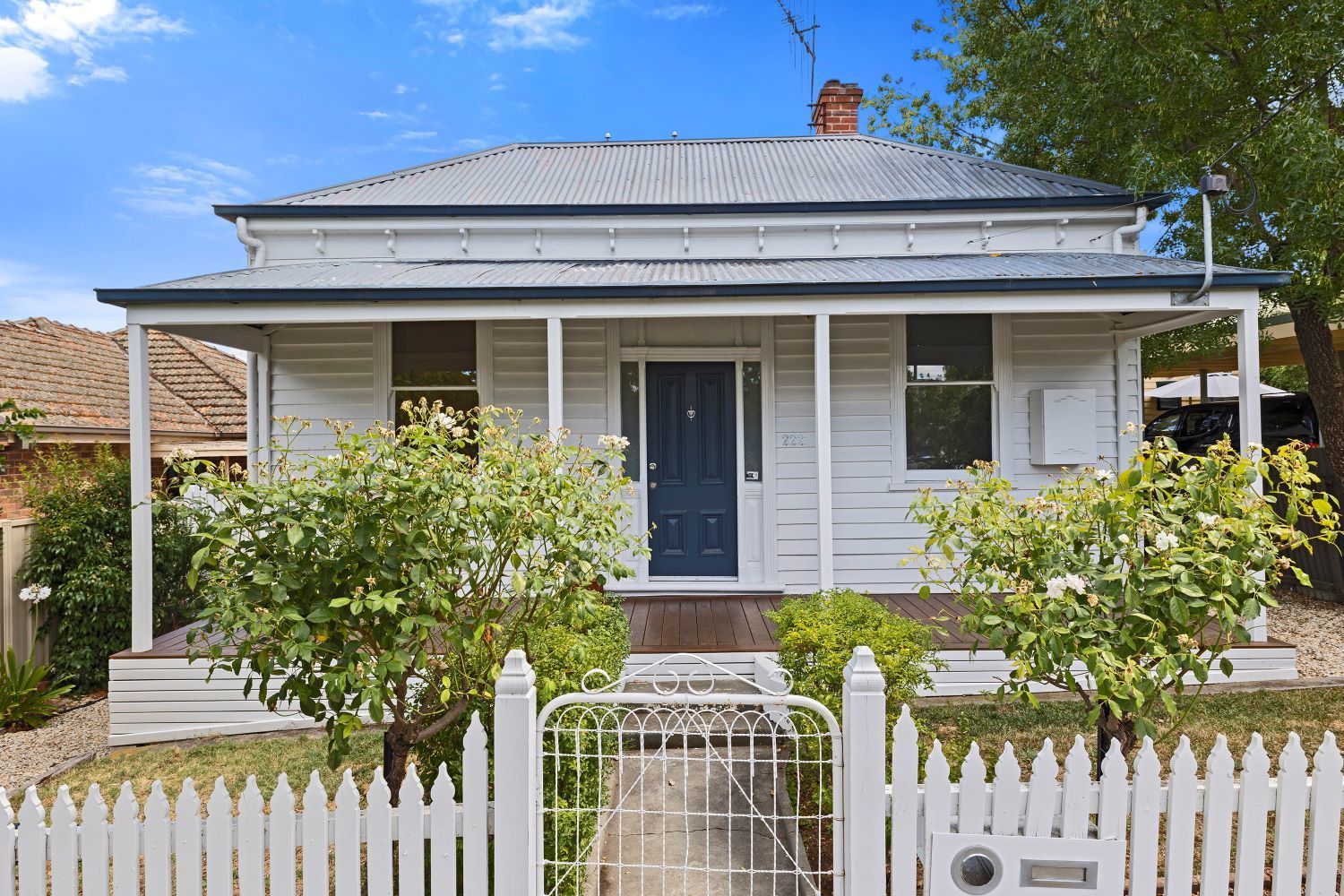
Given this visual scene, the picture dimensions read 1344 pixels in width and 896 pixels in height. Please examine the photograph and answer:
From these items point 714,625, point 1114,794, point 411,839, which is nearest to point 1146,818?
point 1114,794

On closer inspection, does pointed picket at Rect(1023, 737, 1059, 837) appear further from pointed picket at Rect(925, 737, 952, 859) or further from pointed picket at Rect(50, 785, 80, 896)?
pointed picket at Rect(50, 785, 80, 896)

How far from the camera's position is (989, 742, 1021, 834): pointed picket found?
8.01ft

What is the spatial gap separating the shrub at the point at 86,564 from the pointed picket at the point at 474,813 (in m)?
5.59

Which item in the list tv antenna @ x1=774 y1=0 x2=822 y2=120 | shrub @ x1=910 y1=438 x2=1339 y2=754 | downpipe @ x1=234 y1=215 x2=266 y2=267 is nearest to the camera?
shrub @ x1=910 y1=438 x2=1339 y2=754

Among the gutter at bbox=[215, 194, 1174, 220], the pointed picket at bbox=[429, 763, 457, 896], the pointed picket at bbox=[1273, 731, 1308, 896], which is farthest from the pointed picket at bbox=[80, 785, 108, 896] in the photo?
the gutter at bbox=[215, 194, 1174, 220]

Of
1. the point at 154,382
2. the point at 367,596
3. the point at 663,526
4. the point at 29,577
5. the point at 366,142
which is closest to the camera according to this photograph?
the point at 367,596

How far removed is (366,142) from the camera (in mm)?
A: 32406

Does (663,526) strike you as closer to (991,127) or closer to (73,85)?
(991,127)

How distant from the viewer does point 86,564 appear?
6.90m

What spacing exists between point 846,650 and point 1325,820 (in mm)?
1759

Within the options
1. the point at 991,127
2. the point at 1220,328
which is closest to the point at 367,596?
the point at 1220,328

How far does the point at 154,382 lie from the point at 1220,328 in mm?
16416

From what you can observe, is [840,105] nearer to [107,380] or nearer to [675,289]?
[675,289]

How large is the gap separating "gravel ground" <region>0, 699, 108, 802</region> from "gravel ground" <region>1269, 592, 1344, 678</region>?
947cm
